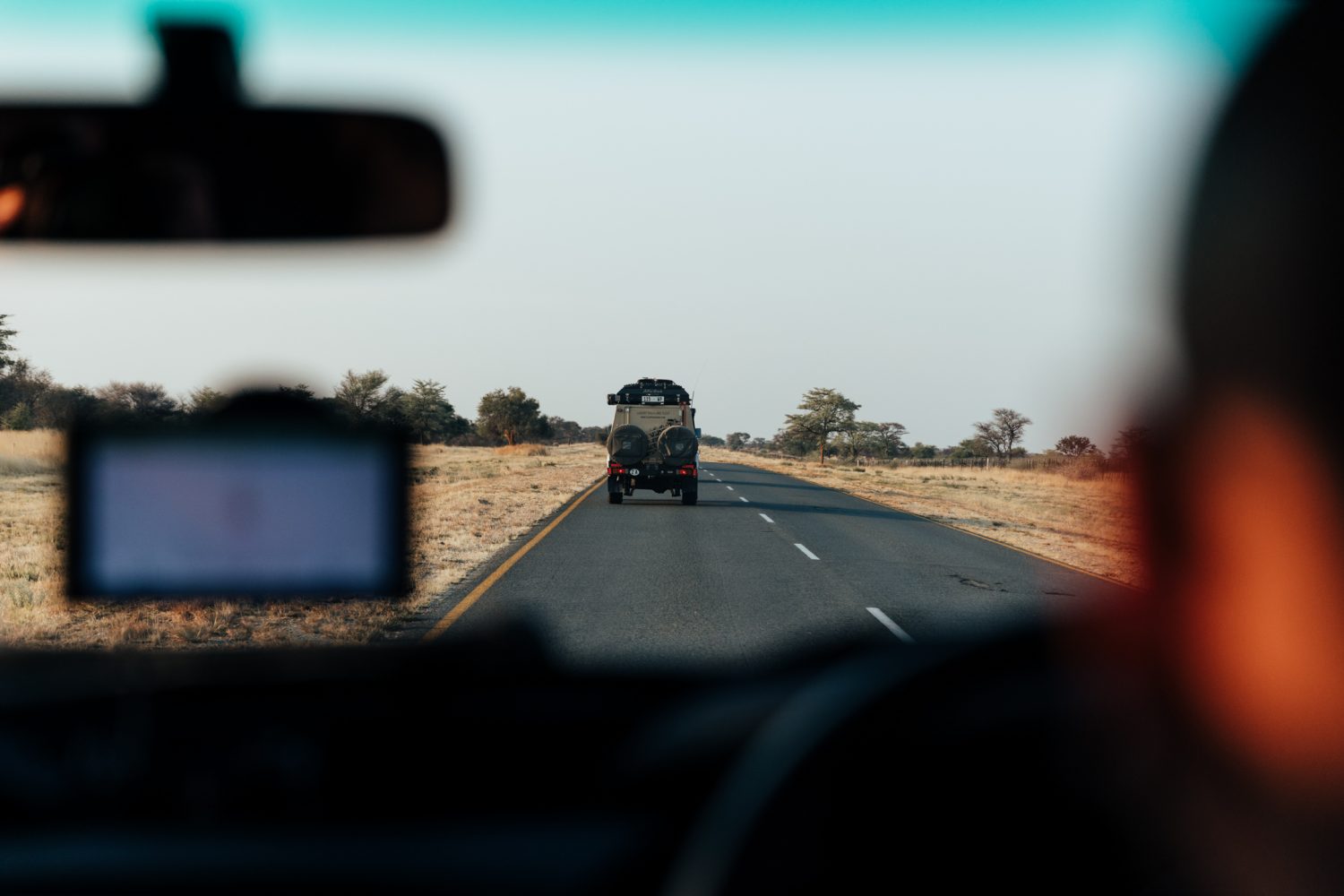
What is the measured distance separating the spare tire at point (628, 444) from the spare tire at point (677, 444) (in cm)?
48

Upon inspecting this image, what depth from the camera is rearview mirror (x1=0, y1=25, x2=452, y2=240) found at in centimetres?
289

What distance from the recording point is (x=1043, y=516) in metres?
31.9

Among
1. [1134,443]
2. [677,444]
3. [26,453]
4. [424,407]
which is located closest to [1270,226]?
[1134,443]

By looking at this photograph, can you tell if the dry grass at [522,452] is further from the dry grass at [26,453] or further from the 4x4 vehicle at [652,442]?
the dry grass at [26,453]

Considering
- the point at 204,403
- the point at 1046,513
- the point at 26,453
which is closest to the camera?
the point at 204,403

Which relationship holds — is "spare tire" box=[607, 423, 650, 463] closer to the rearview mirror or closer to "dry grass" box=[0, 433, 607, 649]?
"dry grass" box=[0, 433, 607, 649]

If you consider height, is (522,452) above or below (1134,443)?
below

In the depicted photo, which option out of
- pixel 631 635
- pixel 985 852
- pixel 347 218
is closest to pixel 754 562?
pixel 631 635

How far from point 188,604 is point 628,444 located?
1681 centimetres

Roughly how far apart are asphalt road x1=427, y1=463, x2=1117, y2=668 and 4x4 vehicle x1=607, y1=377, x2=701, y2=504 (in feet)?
11.7

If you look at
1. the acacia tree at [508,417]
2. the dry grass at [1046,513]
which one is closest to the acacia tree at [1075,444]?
the dry grass at [1046,513]

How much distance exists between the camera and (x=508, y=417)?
10631 cm

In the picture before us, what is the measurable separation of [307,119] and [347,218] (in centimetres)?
40

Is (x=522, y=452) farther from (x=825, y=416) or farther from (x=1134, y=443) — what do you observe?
(x=1134, y=443)
